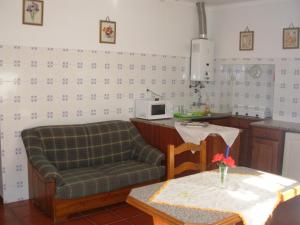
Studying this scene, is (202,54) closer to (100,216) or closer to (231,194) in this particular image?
(100,216)

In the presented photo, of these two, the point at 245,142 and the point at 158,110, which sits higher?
the point at 158,110

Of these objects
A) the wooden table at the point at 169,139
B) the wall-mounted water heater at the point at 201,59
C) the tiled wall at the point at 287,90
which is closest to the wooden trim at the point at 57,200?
the wooden table at the point at 169,139

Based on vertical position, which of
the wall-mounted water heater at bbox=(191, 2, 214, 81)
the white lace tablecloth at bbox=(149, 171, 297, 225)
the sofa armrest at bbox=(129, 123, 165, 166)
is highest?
the wall-mounted water heater at bbox=(191, 2, 214, 81)

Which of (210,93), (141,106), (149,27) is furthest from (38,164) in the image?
(210,93)

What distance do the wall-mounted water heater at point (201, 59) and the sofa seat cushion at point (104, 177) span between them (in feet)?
6.18

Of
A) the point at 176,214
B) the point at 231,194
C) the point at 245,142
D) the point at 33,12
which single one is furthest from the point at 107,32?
the point at 176,214

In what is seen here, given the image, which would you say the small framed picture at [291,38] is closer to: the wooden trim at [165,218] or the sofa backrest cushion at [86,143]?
the sofa backrest cushion at [86,143]

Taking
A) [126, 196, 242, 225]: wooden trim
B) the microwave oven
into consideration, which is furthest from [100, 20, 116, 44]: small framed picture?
[126, 196, 242, 225]: wooden trim

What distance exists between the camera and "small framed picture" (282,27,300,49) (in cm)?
461

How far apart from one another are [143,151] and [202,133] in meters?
0.81

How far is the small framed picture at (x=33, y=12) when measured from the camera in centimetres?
373

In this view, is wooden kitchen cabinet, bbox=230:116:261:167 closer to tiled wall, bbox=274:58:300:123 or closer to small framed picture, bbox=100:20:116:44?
tiled wall, bbox=274:58:300:123

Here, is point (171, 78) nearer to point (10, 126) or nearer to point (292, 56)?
point (292, 56)

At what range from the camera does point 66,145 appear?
3.84m
